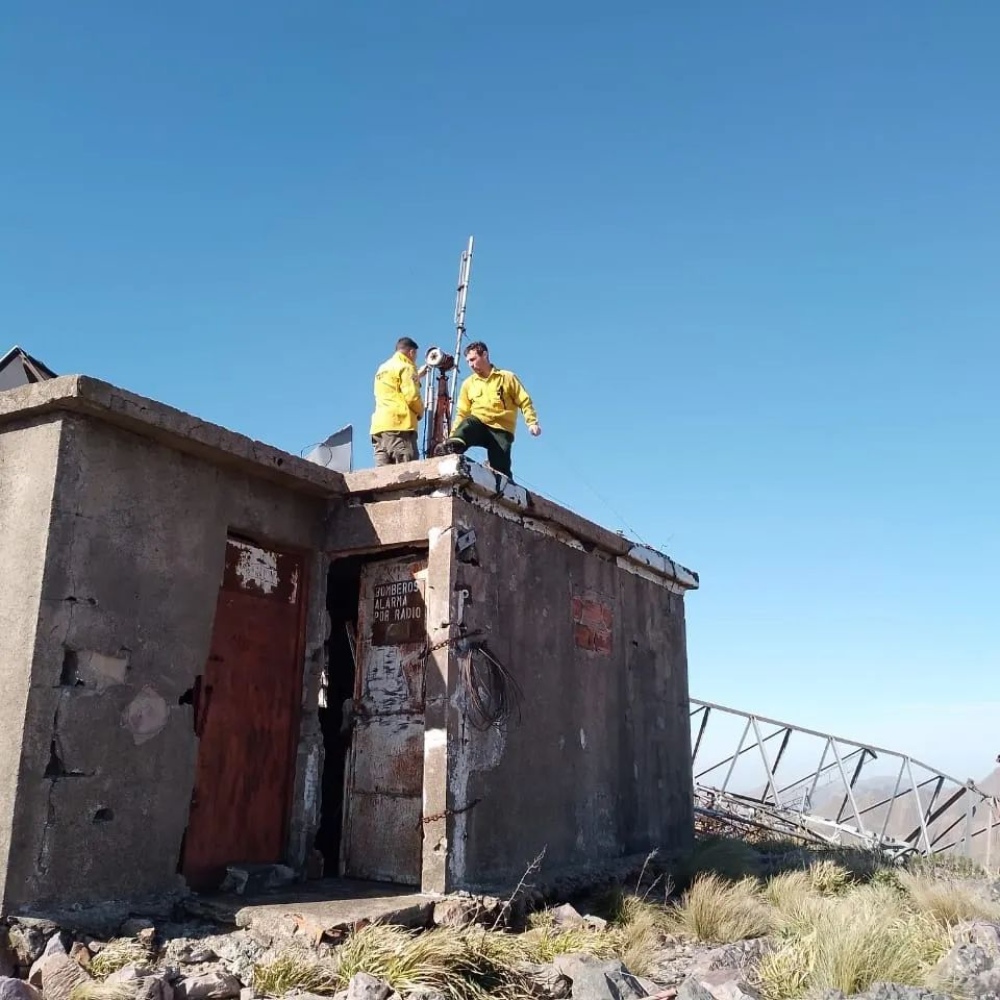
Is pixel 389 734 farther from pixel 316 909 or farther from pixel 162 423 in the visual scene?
pixel 162 423

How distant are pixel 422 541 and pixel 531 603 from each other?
3.71 feet

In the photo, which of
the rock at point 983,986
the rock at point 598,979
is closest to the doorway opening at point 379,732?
the rock at point 598,979

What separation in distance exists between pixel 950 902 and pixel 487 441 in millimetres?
5054

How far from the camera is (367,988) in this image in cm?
500

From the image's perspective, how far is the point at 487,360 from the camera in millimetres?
9055

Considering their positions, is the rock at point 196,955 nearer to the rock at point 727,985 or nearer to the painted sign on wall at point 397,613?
the painted sign on wall at point 397,613

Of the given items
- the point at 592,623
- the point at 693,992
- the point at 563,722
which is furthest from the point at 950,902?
the point at 592,623

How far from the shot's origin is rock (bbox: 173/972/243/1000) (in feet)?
17.0

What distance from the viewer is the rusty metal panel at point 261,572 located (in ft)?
24.0

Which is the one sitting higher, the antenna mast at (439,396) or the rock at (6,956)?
the antenna mast at (439,396)

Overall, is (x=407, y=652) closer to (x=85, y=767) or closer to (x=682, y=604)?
(x=85, y=767)

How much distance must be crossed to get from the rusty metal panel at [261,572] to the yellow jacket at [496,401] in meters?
2.00

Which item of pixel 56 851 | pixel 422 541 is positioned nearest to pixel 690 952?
pixel 422 541

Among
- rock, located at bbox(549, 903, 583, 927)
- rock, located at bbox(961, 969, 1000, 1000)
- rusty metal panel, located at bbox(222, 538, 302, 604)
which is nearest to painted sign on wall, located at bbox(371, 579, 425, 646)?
rusty metal panel, located at bbox(222, 538, 302, 604)
